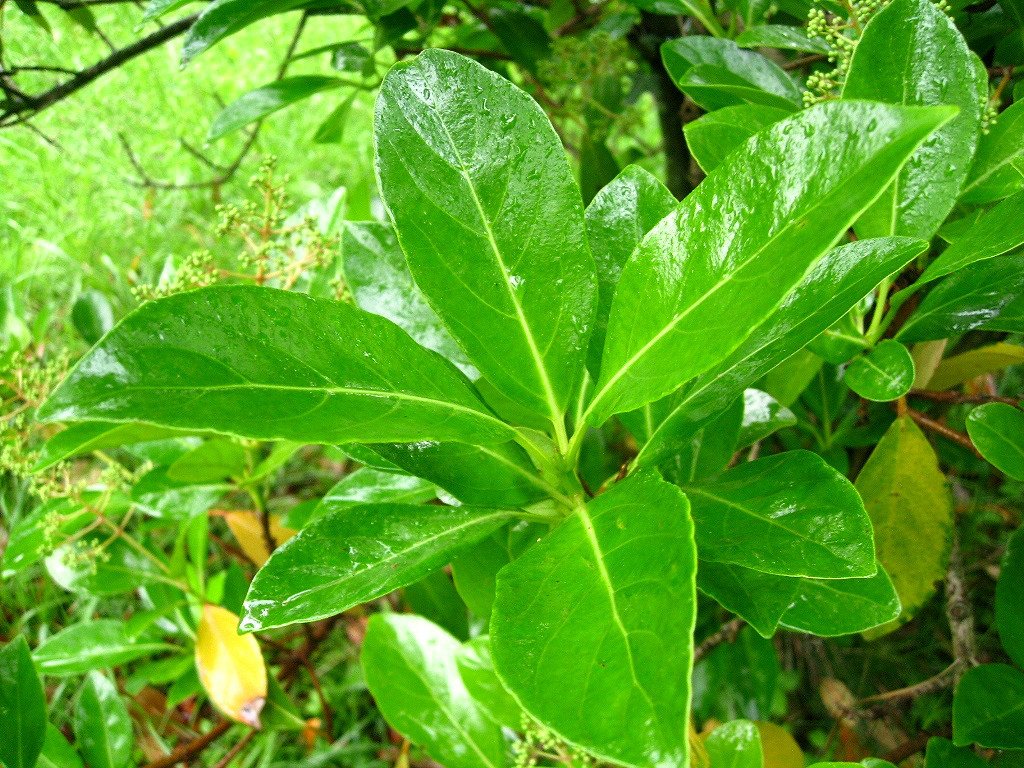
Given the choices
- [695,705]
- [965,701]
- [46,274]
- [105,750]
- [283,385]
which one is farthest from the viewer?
[46,274]

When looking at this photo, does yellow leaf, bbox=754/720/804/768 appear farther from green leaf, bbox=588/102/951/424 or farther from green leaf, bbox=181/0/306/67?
green leaf, bbox=181/0/306/67

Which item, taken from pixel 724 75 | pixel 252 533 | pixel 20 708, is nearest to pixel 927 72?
pixel 724 75

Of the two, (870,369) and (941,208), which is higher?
(941,208)

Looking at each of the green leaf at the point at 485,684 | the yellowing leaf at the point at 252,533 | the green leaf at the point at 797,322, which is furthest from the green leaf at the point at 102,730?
the green leaf at the point at 797,322

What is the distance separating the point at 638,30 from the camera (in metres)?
1.58

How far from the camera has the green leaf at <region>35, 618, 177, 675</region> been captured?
1.18 meters

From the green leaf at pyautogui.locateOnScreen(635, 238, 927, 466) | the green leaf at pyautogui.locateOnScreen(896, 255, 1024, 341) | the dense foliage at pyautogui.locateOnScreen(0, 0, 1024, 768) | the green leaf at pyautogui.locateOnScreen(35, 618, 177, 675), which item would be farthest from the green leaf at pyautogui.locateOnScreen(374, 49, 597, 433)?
the green leaf at pyautogui.locateOnScreen(35, 618, 177, 675)

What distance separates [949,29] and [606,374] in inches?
15.9

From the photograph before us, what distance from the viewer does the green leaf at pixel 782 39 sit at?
77 cm

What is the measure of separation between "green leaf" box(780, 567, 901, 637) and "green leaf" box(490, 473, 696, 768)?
0.23m

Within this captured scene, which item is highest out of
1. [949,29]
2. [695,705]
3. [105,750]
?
[949,29]

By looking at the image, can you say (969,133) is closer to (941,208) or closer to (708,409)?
(941,208)

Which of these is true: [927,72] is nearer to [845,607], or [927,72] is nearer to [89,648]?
[845,607]

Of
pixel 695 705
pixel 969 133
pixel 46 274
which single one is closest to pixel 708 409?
pixel 969 133
